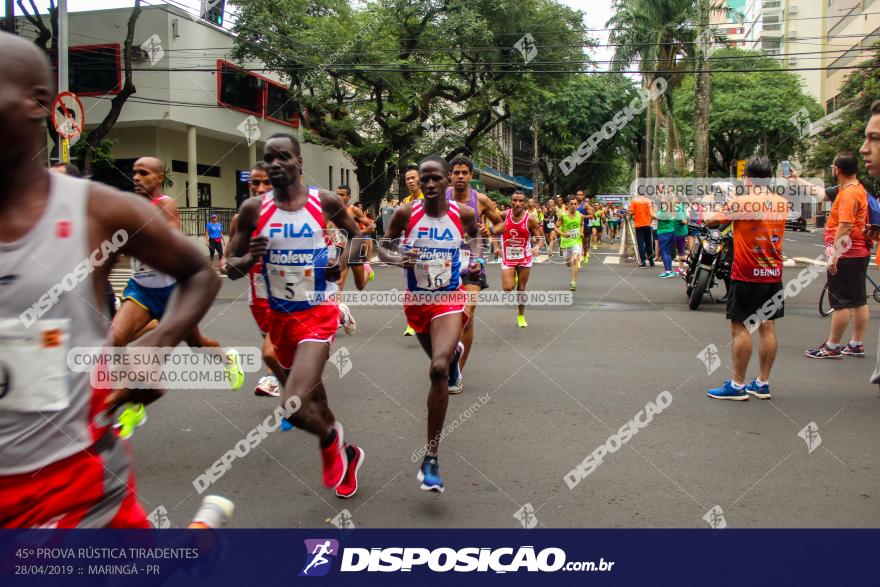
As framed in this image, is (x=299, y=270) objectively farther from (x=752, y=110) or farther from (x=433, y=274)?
(x=752, y=110)

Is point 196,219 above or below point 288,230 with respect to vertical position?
above

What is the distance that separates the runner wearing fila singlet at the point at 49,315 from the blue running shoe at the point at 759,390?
A: 5750 millimetres

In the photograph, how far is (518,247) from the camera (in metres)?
10.3

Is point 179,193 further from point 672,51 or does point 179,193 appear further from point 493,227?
point 493,227

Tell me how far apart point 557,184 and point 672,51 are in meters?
29.3

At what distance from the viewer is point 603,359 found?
8297 mm

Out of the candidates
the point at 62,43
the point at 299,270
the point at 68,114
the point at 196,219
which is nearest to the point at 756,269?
the point at 299,270

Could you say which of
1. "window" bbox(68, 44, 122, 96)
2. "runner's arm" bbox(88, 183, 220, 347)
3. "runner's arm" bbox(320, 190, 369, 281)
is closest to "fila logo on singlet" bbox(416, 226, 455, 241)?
"runner's arm" bbox(320, 190, 369, 281)

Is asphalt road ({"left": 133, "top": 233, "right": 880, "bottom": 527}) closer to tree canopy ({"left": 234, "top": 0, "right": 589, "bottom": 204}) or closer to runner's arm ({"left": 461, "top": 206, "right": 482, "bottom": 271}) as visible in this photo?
runner's arm ({"left": 461, "top": 206, "right": 482, "bottom": 271})

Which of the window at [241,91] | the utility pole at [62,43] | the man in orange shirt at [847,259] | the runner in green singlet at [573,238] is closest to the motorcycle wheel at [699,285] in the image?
the runner in green singlet at [573,238]

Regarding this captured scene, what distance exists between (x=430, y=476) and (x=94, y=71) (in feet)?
93.6

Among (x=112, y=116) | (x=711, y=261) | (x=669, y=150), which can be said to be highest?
(x=669, y=150)

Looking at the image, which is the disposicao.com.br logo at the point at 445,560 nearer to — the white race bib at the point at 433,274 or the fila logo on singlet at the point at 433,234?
the white race bib at the point at 433,274

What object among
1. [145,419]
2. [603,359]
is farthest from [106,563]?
[603,359]
